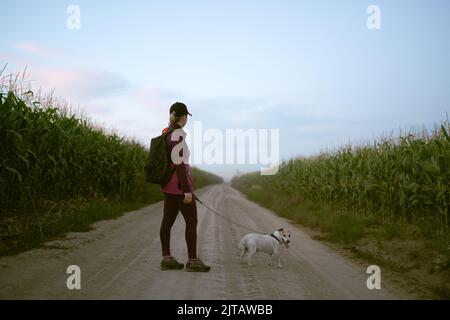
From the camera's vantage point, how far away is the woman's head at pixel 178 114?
590 cm

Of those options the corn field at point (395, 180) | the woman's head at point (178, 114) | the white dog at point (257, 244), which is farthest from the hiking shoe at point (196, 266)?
the corn field at point (395, 180)


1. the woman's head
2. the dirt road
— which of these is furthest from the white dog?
the woman's head

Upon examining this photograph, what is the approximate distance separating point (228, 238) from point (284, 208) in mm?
7769

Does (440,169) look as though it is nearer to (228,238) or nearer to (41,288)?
(228,238)

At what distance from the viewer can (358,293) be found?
5.15 meters

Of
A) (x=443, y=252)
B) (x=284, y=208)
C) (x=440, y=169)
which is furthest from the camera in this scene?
(x=284, y=208)

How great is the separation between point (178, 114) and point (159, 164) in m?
0.76

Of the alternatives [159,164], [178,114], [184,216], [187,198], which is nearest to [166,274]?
[184,216]

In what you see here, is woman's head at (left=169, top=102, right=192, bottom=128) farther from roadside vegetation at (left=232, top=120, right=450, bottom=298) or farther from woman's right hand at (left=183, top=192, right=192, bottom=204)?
roadside vegetation at (left=232, top=120, right=450, bottom=298)

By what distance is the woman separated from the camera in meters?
5.77

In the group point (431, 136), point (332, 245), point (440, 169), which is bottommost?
point (332, 245)

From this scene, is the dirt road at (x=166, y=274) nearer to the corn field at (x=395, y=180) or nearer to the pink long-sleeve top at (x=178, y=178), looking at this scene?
the pink long-sleeve top at (x=178, y=178)

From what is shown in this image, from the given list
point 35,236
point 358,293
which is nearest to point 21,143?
point 35,236

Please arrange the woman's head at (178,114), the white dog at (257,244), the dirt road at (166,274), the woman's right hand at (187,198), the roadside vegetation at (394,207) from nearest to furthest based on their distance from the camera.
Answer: the dirt road at (166,274)
the woman's right hand at (187,198)
the woman's head at (178,114)
the white dog at (257,244)
the roadside vegetation at (394,207)
